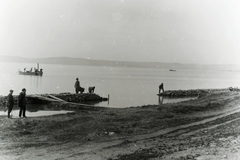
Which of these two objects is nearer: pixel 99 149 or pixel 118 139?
pixel 99 149

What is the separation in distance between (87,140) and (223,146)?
18.5ft

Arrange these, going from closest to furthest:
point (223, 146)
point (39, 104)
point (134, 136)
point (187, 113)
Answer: point (223, 146), point (134, 136), point (187, 113), point (39, 104)

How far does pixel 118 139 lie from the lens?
12031 millimetres

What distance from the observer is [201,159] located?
8.58 meters

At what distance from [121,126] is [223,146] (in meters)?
6.12

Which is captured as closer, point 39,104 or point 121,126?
point 121,126

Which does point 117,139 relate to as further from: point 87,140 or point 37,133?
point 37,133

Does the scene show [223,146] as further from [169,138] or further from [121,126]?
[121,126]

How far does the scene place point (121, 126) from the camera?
48.5 feet

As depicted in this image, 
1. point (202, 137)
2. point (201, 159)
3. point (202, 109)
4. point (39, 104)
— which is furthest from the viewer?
point (39, 104)

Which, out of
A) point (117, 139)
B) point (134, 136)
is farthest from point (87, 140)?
point (134, 136)

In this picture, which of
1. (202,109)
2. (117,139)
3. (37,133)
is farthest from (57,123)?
(202,109)

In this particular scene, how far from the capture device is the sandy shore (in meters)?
9.41

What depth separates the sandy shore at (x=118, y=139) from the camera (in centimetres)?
941
